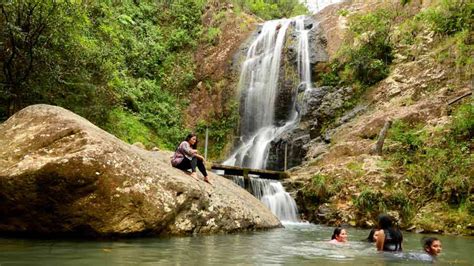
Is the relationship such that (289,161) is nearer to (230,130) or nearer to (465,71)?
(230,130)

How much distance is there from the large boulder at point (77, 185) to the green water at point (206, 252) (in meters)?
0.44

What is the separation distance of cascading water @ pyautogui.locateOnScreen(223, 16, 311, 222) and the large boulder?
12.7 metres

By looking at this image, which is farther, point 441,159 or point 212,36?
point 212,36

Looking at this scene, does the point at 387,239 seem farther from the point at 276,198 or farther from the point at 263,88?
the point at 263,88

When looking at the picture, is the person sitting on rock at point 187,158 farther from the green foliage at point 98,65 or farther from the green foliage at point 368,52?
the green foliage at point 368,52

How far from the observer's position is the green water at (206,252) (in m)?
5.52

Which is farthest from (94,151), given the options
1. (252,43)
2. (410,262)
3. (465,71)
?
(252,43)

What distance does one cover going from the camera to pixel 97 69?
14852 mm

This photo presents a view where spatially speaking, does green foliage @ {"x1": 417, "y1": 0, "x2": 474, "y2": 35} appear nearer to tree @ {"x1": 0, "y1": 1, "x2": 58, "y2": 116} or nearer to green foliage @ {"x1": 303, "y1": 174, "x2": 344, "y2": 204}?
green foliage @ {"x1": 303, "y1": 174, "x2": 344, "y2": 204}

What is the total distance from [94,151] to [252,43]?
21568mm

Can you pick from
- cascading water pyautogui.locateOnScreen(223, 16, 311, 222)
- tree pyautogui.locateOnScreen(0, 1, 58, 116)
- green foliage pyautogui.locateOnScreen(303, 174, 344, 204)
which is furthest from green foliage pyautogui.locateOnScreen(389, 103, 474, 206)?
tree pyautogui.locateOnScreen(0, 1, 58, 116)

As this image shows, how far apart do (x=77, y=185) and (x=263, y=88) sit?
18353mm

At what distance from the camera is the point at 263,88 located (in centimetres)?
2477

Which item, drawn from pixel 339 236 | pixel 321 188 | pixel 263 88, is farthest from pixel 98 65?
pixel 263 88
